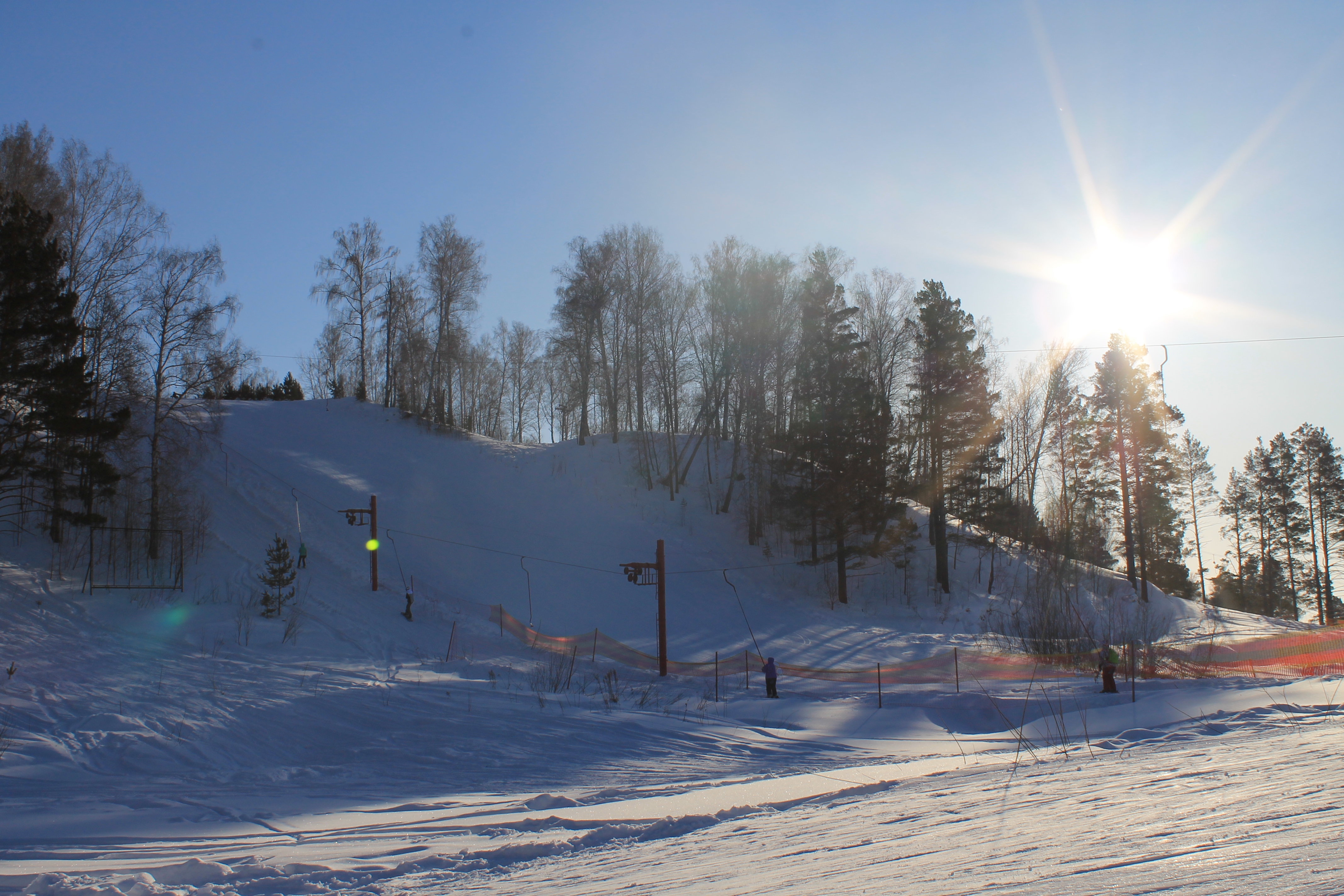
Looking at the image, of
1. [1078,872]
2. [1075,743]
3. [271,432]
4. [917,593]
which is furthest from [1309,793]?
[271,432]

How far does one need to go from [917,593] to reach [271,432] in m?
37.9

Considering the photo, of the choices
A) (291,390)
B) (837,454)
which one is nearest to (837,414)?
(837,454)

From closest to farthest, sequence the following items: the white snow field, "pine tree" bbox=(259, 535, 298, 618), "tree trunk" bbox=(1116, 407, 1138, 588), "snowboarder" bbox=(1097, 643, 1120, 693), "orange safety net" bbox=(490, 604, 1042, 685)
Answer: the white snow field < "snowboarder" bbox=(1097, 643, 1120, 693) < "orange safety net" bbox=(490, 604, 1042, 685) < "pine tree" bbox=(259, 535, 298, 618) < "tree trunk" bbox=(1116, 407, 1138, 588)

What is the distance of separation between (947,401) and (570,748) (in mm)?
31912

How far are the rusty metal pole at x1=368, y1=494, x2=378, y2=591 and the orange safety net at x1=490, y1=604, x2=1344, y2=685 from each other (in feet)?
19.6

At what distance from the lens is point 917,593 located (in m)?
38.2

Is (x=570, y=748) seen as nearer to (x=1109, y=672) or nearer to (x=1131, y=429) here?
(x=1109, y=672)

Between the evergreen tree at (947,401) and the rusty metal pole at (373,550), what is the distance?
1026 inches

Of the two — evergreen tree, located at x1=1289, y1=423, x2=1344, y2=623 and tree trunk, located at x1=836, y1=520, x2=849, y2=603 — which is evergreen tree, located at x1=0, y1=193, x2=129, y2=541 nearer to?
tree trunk, located at x1=836, y1=520, x2=849, y2=603

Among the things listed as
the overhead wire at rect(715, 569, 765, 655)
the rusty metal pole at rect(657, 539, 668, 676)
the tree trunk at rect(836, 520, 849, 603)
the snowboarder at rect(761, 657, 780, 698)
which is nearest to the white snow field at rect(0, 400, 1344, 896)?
the overhead wire at rect(715, 569, 765, 655)

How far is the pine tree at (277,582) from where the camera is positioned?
24.4 metres

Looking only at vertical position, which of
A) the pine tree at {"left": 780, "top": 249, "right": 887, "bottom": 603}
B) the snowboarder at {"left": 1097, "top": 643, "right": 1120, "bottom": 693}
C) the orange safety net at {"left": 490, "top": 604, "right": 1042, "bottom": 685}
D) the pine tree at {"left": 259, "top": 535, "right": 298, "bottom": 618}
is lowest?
the orange safety net at {"left": 490, "top": 604, "right": 1042, "bottom": 685}

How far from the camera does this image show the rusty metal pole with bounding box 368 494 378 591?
30281 millimetres

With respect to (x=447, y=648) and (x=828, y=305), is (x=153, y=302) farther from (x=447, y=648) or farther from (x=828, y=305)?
(x=828, y=305)
